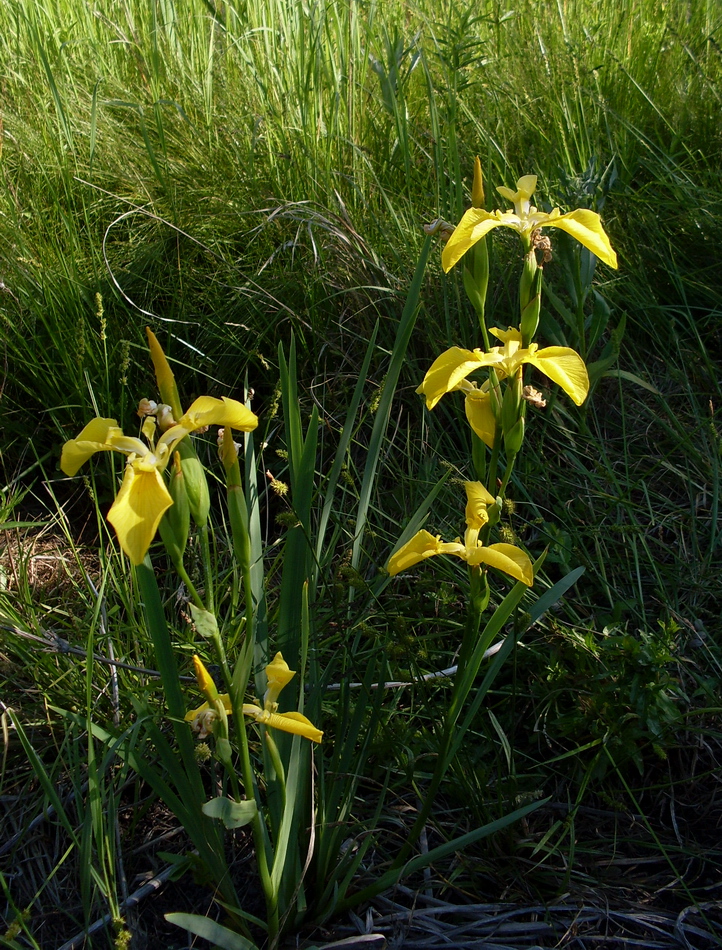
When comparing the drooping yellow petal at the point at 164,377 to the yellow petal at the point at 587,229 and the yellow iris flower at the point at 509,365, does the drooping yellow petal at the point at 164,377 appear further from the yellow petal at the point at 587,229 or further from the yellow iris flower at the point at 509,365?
the yellow petal at the point at 587,229

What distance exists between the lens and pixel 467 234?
92 centimetres

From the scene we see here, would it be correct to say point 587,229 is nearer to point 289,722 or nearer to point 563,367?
point 563,367

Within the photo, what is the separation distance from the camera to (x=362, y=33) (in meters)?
2.56

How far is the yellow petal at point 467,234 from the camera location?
91 centimetres

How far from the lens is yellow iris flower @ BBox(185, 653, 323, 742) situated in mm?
820

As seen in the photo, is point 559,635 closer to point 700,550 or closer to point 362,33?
point 700,550

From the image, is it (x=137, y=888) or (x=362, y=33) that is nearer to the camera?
(x=137, y=888)

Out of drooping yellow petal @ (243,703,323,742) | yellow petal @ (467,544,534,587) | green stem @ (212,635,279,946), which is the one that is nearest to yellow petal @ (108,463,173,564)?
green stem @ (212,635,279,946)

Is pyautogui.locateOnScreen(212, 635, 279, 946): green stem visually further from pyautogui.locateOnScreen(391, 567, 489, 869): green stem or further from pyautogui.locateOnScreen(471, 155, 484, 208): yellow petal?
pyautogui.locateOnScreen(471, 155, 484, 208): yellow petal

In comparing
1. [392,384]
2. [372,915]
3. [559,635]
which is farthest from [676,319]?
[372,915]

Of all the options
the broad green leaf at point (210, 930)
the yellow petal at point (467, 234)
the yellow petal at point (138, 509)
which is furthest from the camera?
the yellow petal at point (467, 234)

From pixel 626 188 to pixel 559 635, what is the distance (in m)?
1.32

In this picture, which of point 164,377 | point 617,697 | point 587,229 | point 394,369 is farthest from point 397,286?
point 164,377

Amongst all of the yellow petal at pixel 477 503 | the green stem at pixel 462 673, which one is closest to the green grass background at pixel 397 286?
the green stem at pixel 462 673
